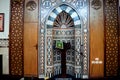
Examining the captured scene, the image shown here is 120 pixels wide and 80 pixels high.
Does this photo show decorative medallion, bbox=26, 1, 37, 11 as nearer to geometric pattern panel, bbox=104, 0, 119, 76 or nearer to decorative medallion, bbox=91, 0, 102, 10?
decorative medallion, bbox=91, 0, 102, 10

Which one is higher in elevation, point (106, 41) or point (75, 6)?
point (75, 6)

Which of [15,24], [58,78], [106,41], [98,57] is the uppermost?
[15,24]

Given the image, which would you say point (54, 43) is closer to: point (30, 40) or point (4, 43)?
point (30, 40)

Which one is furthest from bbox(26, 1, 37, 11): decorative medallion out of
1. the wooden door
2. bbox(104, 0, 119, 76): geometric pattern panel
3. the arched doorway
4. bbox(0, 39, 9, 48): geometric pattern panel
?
bbox(104, 0, 119, 76): geometric pattern panel

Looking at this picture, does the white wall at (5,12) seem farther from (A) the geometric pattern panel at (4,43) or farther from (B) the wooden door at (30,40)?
(B) the wooden door at (30,40)

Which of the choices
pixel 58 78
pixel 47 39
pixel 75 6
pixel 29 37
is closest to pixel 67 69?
pixel 58 78

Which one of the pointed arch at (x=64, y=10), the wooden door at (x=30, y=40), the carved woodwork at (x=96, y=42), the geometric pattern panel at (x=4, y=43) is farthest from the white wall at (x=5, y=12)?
the carved woodwork at (x=96, y=42)

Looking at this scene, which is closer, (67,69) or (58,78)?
(58,78)

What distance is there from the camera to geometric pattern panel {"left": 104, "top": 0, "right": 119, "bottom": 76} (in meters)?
6.52

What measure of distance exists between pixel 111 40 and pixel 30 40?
2.55 metres

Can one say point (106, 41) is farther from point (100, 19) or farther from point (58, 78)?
point (58, 78)

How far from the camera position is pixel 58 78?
628cm

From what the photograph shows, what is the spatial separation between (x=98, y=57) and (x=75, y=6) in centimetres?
176

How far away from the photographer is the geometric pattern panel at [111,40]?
652 cm
